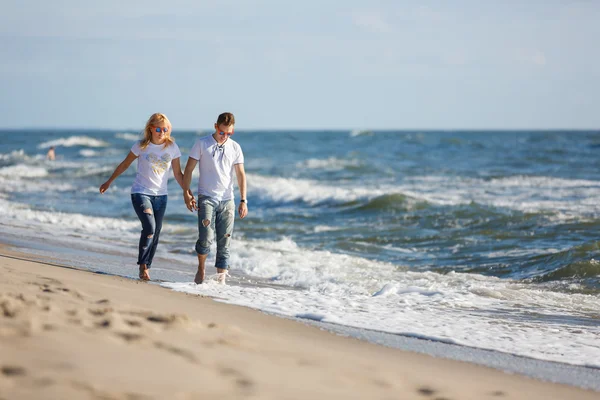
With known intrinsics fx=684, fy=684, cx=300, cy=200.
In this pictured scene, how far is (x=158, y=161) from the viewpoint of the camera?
6.81 meters

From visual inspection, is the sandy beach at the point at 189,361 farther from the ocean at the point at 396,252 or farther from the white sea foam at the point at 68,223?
the white sea foam at the point at 68,223

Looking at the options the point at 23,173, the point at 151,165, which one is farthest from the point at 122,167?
the point at 23,173

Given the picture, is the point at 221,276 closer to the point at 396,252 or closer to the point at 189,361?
the point at 189,361

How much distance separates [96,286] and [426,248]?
752cm

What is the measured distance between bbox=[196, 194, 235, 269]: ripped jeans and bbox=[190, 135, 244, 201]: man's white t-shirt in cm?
8

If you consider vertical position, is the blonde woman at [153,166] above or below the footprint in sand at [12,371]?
above

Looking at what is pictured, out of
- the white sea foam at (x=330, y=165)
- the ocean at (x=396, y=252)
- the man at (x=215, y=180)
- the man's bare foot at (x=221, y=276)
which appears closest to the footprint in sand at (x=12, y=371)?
the ocean at (x=396, y=252)

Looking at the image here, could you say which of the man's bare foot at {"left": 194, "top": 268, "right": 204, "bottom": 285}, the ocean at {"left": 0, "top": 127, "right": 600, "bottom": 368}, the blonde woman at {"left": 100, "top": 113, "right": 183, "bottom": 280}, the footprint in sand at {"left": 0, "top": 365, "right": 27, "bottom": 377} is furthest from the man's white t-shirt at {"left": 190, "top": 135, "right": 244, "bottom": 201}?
the footprint in sand at {"left": 0, "top": 365, "right": 27, "bottom": 377}

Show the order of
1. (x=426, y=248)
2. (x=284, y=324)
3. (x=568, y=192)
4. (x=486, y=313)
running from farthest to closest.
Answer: (x=568, y=192) < (x=426, y=248) < (x=486, y=313) < (x=284, y=324)

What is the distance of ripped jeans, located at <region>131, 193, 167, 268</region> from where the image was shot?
683 centimetres

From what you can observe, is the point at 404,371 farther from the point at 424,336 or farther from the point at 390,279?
the point at 390,279

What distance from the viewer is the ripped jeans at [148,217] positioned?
22.4 feet

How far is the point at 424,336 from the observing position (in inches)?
210

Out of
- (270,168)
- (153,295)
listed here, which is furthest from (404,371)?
(270,168)
